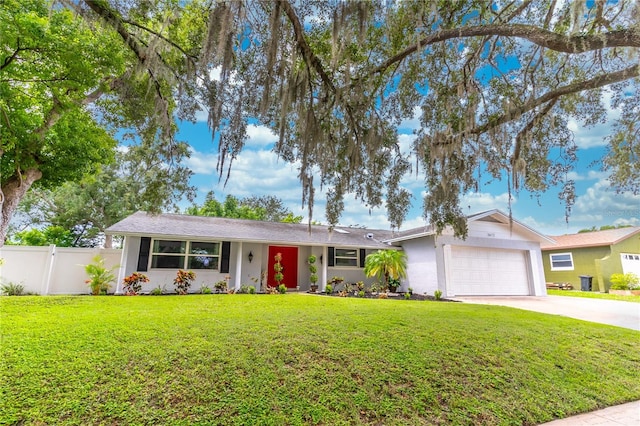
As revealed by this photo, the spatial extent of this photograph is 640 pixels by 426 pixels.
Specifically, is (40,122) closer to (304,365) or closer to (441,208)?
(304,365)

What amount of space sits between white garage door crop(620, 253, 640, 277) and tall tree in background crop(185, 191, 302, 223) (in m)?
20.5

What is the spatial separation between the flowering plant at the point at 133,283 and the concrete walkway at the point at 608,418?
1001 centimetres

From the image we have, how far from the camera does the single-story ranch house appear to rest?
1060cm

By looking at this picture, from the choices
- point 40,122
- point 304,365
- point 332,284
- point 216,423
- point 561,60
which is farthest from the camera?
point 332,284

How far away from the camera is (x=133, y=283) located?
9.41m

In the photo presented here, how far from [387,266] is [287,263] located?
13.6 ft

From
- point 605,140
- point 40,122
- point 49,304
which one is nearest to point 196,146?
point 40,122

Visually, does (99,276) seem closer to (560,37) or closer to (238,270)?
Answer: (238,270)

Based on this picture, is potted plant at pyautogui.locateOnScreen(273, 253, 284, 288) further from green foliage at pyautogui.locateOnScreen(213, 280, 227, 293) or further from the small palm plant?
the small palm plant

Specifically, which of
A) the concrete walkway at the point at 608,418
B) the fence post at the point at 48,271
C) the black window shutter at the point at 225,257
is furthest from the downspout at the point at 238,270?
the concrete walkway at the point at 608,418

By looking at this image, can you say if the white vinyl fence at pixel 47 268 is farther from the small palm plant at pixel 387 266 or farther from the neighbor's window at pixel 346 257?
the small palm plant at pixel 387 266

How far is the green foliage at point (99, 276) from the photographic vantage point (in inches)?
361

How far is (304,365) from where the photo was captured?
3475 mm

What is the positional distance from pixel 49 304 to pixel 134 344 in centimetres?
402
